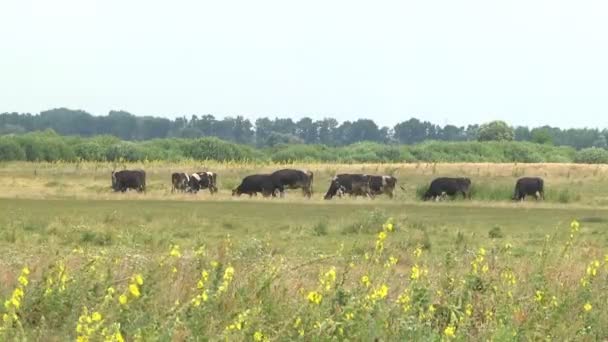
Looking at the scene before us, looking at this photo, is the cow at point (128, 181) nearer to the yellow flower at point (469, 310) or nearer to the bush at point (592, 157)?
the yellow flower at point (469, 310)

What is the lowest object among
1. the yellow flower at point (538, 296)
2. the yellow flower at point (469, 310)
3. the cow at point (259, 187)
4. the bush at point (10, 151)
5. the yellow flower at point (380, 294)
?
the cow at point (259, 187)

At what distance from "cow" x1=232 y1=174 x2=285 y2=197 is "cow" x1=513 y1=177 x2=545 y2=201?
11.5 meters

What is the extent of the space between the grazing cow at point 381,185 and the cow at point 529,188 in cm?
627

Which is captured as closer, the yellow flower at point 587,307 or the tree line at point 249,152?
the yellow flower at point 587,307

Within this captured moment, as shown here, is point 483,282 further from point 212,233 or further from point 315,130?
point 315,130

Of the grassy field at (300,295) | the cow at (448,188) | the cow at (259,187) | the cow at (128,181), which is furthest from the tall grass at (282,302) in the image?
the cow at (128,181)

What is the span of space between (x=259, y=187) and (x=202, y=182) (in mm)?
4323

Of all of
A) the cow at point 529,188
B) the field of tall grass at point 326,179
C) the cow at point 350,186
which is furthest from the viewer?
the cow at point 350,186

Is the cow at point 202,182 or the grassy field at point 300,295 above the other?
the grassy field at point 300,295

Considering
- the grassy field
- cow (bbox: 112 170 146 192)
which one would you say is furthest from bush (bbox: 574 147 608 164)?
the grassy field

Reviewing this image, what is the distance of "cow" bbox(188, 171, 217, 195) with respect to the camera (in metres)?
44.9

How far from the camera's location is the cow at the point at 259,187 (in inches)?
1673

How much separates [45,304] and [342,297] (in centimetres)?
233

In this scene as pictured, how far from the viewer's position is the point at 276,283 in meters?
7.53
